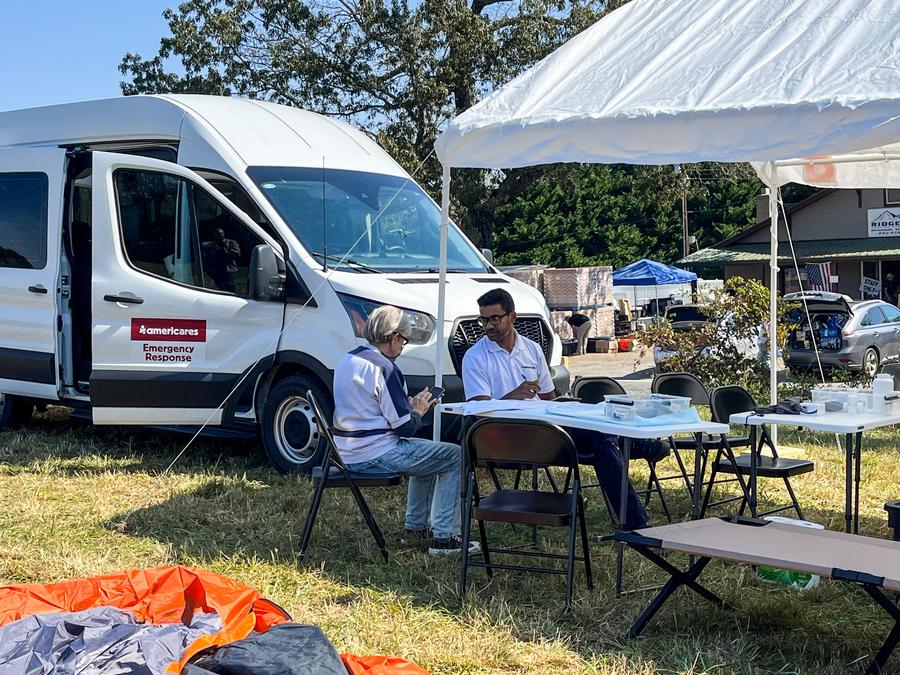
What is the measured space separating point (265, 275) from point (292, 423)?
1.09 m

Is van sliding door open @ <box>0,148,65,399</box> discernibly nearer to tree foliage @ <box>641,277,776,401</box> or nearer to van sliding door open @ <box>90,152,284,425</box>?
van sliding door open @ <box>90,152,284,425</box>

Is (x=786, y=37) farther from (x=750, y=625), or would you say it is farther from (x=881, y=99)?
(x=750, y=625)

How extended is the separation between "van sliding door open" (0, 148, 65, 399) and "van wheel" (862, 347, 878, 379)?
41.3 ft

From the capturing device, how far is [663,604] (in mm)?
4680

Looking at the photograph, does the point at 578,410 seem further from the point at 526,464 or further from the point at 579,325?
the point at 579,325

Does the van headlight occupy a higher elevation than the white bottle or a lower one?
higher

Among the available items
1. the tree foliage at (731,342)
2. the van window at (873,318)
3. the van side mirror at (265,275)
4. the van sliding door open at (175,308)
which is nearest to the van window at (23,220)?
the van sliding door open at (175,308)

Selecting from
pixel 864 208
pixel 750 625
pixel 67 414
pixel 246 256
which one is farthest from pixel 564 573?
pixel 864 208

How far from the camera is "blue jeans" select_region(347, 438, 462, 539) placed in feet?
18.6

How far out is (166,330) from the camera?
795 cm

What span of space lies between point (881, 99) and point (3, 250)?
7.20 metres

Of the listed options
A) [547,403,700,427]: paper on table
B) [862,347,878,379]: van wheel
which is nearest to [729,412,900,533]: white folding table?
[547,403,700,427]: paper on table

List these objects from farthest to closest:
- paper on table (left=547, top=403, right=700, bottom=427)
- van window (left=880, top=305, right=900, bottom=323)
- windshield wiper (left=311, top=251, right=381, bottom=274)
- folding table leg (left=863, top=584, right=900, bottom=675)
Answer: van window (left=880, top=305, right=900, bottom=323) < windshield wiper (left=311, top=251, right=381, bottom=274) < paper on table (left=547, top=403, right=700, bottom=427) < folding table leg (left=863, top=584, right=900, bottom=675)

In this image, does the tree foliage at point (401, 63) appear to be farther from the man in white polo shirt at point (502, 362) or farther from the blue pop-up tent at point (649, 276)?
the man in white polo shirt at point (502, 362)
